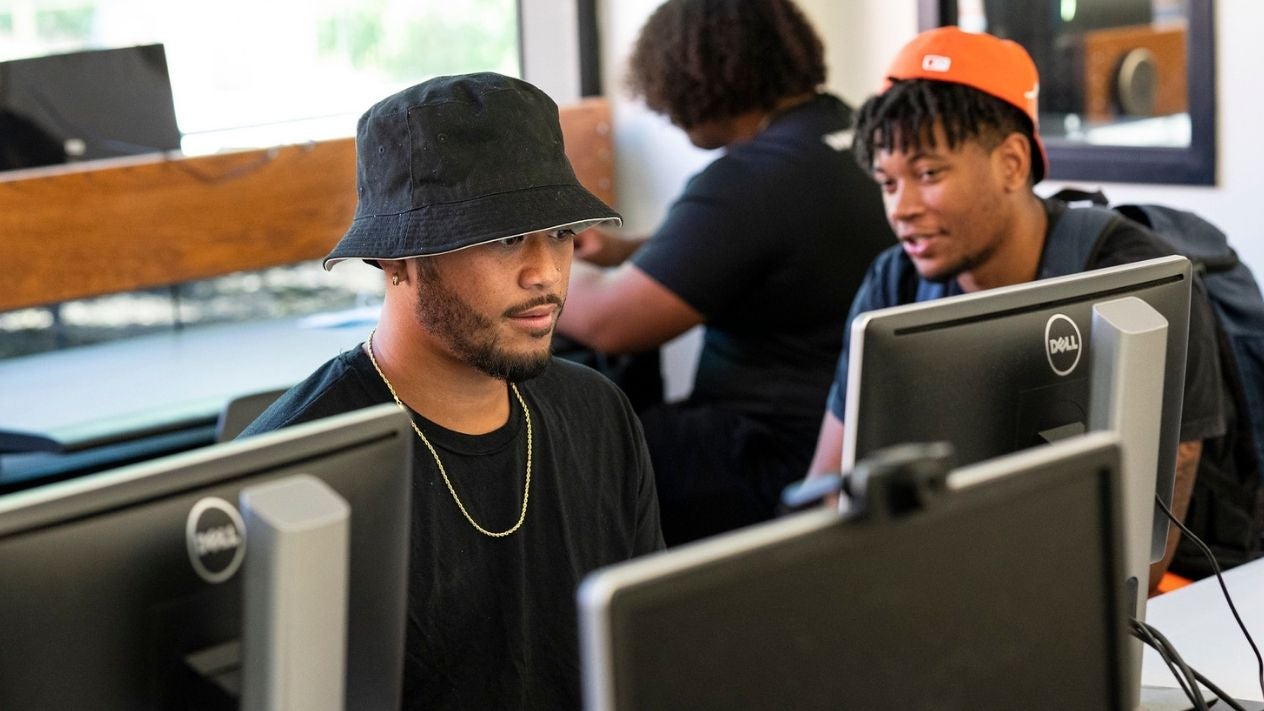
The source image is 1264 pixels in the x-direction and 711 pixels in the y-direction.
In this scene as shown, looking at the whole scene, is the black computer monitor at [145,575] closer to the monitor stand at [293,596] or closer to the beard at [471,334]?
the monitor stand at [293,596]

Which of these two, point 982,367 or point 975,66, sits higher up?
point 975,66

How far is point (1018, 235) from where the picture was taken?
6.79 feet

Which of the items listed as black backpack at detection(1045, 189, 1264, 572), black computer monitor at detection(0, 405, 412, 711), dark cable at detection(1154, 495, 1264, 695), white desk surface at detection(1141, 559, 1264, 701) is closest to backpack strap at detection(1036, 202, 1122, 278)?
black backpack at detection(1045, 189, 1264, 572)

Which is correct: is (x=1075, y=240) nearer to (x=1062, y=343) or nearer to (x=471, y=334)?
(x=1062, y=343)

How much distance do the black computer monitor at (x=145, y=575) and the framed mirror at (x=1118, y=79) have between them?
7.59 ft

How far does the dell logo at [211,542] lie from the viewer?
0.95 meters

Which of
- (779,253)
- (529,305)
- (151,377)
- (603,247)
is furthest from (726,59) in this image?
(529,305)

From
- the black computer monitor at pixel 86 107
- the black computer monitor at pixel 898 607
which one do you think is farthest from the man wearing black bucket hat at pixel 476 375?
the black computer monitor at pixel 86 107

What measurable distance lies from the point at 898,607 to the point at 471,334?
72 centimetres

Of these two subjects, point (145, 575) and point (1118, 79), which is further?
point (1118, 79)

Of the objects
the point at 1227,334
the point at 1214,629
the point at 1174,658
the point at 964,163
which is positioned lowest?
the point at 1214,629

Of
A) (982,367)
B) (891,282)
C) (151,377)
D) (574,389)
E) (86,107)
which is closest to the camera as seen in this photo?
(982,367)

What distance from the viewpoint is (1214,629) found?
5.49 feet

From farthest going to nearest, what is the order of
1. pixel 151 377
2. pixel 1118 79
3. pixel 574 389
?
pixel 1118 79, pixel 151 377, pixel 574 389
